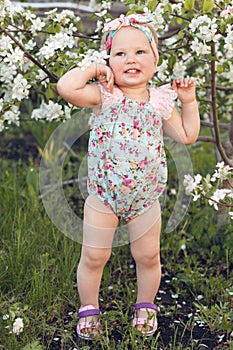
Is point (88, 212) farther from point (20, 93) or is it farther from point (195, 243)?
point (195, 243)

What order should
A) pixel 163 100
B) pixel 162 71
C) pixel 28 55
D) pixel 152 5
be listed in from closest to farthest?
pixel 163 100 < pixel 152 5 < pixel 28 55 < pixel 162 71

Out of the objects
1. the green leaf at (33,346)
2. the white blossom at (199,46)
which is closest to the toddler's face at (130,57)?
the white blossom at (199,46)

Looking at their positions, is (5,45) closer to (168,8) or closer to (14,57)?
(14,57)

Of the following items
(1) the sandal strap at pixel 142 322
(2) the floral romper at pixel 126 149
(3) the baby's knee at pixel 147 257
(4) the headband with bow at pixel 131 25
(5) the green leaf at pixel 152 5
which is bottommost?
(1) the sandal strap at pixel 142 322

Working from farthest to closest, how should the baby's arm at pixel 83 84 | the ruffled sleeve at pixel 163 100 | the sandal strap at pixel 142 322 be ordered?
1. the sandal strap at pixel 142 322
2. the ruffled sleeve at pixel 163 100
3. the baby's arm at pixel 83 84

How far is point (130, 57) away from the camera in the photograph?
226 cm

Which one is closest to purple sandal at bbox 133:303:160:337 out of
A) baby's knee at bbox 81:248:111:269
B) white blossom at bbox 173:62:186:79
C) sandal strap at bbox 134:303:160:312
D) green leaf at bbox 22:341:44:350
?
sandal strap at bbox 134:303:160:312

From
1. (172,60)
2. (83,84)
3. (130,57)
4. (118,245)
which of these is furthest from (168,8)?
(118,245)

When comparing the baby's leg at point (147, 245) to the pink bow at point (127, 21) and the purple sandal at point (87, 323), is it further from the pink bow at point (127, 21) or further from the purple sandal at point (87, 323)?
the pink bow at point (127, 21)

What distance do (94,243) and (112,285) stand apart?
62cm

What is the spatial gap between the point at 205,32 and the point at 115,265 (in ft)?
3.91

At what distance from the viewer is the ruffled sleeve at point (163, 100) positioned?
2.34m

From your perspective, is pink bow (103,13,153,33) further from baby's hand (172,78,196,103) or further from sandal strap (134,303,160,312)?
sandal strap (134,303,160,312)

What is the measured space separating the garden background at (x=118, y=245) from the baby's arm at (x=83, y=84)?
0.04 m
